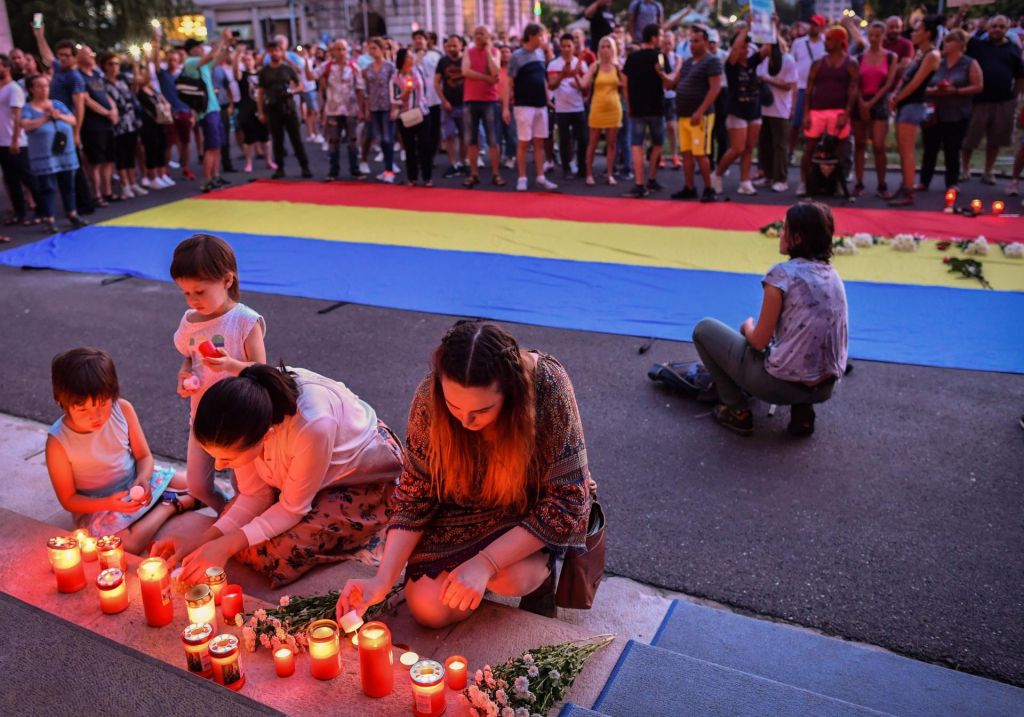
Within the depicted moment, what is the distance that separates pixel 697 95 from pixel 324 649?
8.44 metres

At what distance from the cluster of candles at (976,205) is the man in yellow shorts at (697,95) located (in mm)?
2510

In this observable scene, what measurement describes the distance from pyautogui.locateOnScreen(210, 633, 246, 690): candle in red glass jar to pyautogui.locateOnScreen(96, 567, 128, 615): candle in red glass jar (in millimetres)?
542

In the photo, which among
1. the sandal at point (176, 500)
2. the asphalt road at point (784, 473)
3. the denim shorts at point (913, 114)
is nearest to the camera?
the asphalt road at point (784, 473)

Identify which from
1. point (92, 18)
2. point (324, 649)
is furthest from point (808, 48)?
point (92, 18)

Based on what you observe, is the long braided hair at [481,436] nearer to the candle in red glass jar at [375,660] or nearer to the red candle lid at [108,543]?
the candle in red glass jar at [375,660]

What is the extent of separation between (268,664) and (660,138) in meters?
8.92

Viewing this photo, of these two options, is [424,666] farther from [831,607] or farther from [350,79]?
[350,79]

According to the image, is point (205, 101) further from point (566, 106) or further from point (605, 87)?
point (605, 87)

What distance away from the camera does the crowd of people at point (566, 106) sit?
30.4 feet

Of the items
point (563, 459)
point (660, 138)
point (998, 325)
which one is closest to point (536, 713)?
point (563, 459)

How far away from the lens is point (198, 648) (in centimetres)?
226

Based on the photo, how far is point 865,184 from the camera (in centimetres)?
1098

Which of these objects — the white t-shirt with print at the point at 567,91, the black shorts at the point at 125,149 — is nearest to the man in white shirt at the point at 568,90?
the white t-shirt with print at the point at 567,91

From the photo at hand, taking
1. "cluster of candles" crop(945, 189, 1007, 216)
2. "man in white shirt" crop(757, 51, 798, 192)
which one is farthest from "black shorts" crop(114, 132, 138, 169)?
"cluster of candles" crop(945, 189, 1007, 216)
